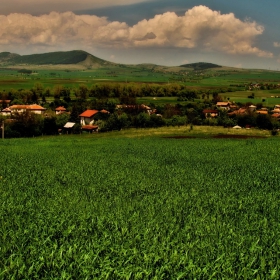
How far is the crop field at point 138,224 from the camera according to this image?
8.12m

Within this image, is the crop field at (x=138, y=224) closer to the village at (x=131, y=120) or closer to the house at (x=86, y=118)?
the village at (x=131, y=120)

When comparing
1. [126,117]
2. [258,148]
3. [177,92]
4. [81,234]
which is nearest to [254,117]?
[126,117]

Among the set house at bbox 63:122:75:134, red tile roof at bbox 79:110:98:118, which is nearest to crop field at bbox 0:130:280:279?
house at bbox 63:122:75:134

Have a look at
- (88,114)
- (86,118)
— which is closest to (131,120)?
(86,118)

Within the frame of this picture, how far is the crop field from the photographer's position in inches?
320

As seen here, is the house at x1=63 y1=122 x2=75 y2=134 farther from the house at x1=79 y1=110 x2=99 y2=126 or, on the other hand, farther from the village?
the house at x1=79 y1=110 x2=99 y2=126

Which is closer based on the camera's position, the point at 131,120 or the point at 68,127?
the point at 68,127

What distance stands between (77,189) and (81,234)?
7093 mm

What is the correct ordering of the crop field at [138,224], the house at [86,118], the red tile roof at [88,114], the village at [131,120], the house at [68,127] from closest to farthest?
the crop field at [138,224] < the village at [131,120] < the house at [68,127] < the house at [86,118] < the red tile roof at [88,114]

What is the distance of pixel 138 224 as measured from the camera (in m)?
11.3

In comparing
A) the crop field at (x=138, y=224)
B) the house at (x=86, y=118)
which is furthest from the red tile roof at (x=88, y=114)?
the crop field at (x=138, y=224)

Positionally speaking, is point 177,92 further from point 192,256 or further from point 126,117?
point 192,256

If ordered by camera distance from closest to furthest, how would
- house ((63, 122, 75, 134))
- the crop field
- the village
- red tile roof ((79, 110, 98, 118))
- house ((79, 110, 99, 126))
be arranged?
the crop field
the village
house ((63, 122, 75, 134))
house ((79, 110, 99, 126))
red tile roof ((79, 110, 98, 118))

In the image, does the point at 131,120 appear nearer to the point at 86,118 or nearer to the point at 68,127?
the point at 68,127
